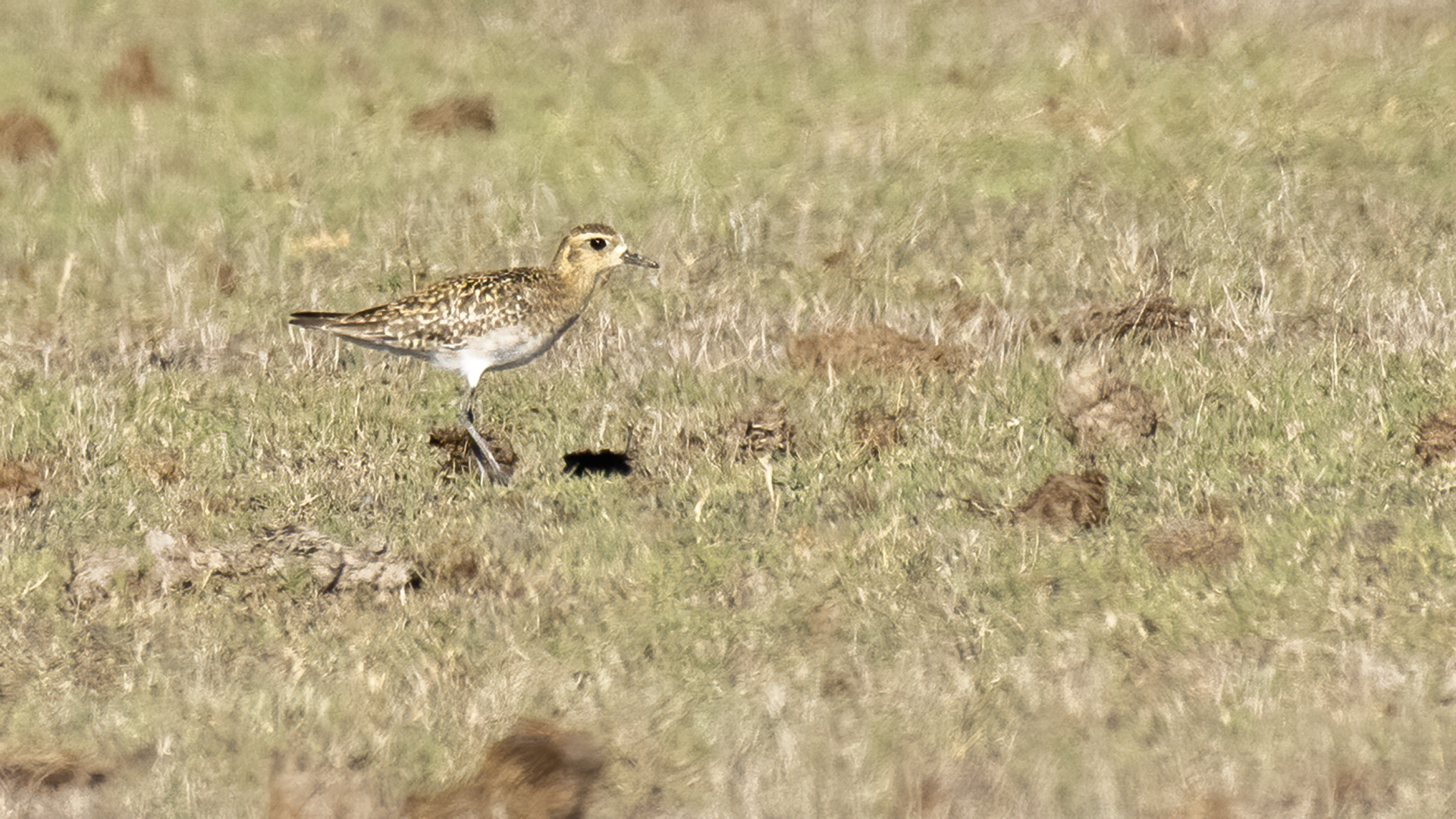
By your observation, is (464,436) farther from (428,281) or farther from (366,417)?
(428,281)

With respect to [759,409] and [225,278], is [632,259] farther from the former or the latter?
[225,278]

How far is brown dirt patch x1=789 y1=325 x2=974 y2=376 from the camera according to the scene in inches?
363

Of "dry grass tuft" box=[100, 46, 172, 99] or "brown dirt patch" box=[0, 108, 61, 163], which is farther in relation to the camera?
"dry grass tuft" box=[100, 46, 172, 99]

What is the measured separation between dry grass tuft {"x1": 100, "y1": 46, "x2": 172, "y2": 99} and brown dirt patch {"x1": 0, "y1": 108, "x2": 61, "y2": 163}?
2.71 ft

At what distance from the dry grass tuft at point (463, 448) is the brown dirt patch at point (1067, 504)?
8.85 ft

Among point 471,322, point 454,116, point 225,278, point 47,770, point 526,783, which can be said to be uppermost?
point 454,116

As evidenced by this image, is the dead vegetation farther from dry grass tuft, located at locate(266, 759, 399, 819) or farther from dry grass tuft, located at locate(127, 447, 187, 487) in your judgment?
dry grass tuft, located at locate(127, 447, 187, 487)

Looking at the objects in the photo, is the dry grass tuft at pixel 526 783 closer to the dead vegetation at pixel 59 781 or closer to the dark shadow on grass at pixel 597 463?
the dead vegetation at pixel 59 781

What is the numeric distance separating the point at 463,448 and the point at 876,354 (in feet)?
8.44

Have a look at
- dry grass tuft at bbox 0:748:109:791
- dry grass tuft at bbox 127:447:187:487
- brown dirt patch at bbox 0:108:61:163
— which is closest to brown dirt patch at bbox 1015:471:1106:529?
dry grass tuft at bbox 0:748:109:791

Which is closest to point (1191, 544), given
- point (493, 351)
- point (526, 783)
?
point (526, 783)

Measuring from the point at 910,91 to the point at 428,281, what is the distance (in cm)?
527

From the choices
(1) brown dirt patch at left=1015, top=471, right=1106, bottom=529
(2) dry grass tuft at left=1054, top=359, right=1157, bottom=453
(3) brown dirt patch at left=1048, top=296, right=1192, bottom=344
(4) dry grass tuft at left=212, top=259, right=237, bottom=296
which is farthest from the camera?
(4) dry grass tuft at left=212, top=259, right=237, bottom=296

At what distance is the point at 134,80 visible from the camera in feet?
48.3
